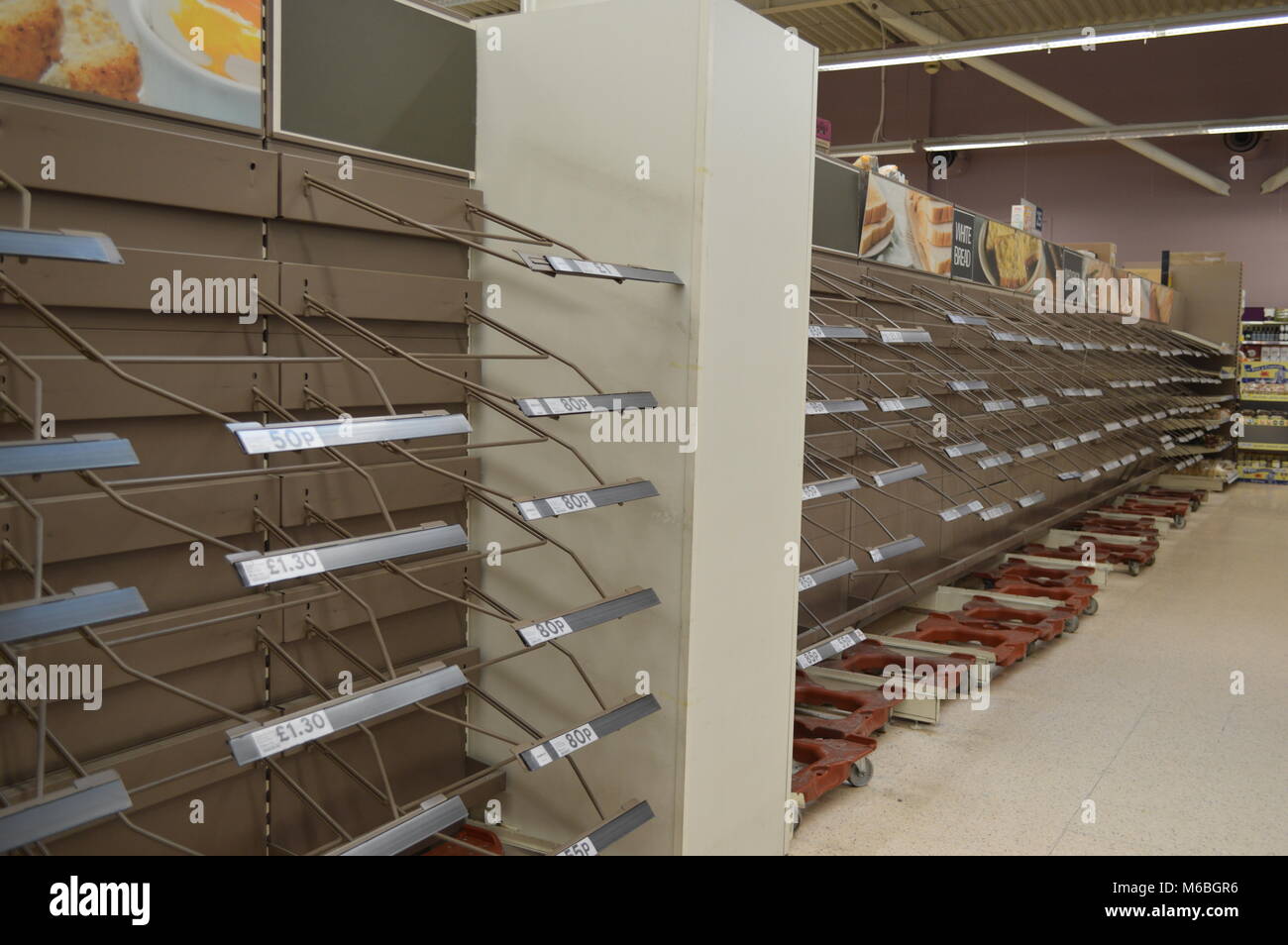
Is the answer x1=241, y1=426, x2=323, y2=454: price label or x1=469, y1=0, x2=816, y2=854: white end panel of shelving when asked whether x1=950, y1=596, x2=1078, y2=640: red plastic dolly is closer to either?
x1=469, y1=0, x2=816, y2=854: white end panel of shelving

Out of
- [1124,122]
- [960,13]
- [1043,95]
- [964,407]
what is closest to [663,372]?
[964,407]

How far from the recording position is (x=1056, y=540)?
7.59 m

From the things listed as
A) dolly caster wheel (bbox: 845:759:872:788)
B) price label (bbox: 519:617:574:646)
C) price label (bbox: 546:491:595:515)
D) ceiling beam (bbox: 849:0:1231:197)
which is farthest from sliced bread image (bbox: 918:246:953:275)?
ceiling beam (bbox: 849:0:1231:197)

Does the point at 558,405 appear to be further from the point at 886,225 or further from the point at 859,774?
the point at 886,225

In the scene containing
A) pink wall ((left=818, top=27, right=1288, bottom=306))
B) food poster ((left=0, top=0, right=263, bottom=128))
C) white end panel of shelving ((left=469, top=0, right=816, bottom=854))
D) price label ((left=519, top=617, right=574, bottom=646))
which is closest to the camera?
food poster ((left=0, top=0, right=263, bottom=128))

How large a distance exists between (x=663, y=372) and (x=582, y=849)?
3.43ft

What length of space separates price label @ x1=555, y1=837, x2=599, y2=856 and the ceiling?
8.81 m

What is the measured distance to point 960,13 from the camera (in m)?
11.2

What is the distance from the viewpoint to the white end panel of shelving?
8.15ft
